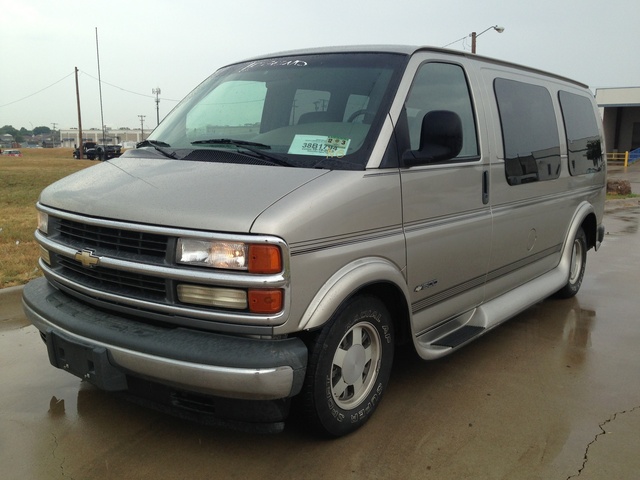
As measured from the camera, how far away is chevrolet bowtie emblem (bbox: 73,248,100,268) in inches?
116

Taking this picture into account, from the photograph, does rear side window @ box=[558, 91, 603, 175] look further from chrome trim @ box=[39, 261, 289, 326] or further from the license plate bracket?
the license plate bracket

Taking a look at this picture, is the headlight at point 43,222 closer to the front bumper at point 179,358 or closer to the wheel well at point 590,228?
the front bumper at point 179,358

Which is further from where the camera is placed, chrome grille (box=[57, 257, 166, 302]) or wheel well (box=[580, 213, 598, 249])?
wheel well (box=[580, 213, 598, 249])

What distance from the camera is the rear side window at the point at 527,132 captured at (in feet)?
14.5

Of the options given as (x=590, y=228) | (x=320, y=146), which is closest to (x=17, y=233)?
(x=320, y=146)

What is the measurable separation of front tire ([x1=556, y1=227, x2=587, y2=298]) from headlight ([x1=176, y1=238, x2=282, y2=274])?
13.8 feet

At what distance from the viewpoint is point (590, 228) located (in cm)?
624

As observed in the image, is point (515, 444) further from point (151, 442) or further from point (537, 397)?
point (151, 442)

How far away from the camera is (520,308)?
15.4ft

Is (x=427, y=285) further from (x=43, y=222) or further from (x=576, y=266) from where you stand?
(x=576, y=266)

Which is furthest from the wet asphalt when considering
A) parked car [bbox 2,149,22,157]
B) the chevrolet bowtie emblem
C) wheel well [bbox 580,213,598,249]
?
parked car [bbox 2,149,22,157]

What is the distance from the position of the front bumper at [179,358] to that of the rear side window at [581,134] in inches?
154

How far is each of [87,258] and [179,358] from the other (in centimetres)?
79

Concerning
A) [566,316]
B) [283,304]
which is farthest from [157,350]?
[566,316]
